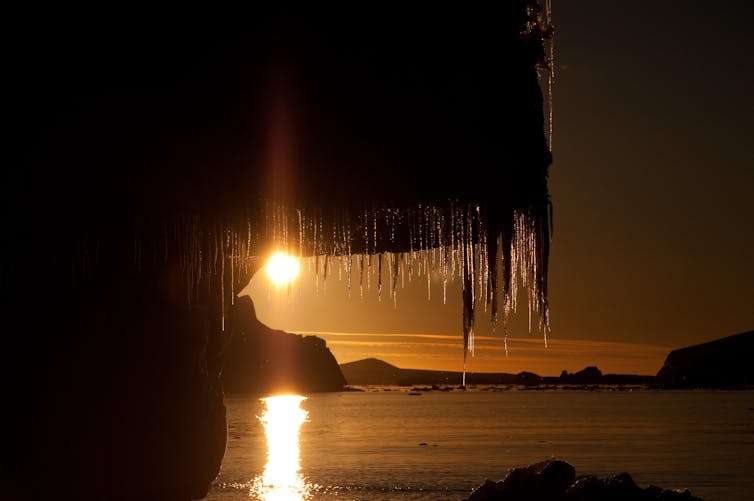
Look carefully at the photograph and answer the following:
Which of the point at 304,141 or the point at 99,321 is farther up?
the point at 304,141

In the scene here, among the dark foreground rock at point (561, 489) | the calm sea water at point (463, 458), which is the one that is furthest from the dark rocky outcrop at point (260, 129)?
the calm sea water at point (463, 458)

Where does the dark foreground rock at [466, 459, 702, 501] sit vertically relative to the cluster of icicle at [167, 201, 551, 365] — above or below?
below

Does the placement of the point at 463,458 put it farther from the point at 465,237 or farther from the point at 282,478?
the point at 465,237

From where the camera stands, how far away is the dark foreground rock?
19197 mm

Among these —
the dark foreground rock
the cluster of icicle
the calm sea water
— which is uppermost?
the cluster of icicle

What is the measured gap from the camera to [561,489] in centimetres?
1998

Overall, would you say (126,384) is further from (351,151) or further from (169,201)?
(351,151)

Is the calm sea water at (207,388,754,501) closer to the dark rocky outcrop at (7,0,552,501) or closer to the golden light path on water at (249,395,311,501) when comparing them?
the golden light path on water at (249,395,311,501)

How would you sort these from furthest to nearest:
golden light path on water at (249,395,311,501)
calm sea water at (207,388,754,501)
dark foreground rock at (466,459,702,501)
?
calm sea water at (207,388,754,501)
golden light path on water at (249,395,311,501)
dark foreground rock at (466,459,702,501)

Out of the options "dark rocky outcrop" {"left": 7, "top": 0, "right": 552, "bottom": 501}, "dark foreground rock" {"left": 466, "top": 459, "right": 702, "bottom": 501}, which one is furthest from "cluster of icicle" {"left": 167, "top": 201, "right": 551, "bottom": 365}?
"dark foreground rock" {"left": 466, "top": 459, "right": 702, "bottom": 501}

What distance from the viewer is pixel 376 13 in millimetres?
7660

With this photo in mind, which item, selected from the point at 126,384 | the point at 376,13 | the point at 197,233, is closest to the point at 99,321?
the point at 126,384

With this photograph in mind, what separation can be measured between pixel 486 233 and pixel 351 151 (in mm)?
1536

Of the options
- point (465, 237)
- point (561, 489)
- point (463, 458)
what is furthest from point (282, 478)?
point (465, 237)
